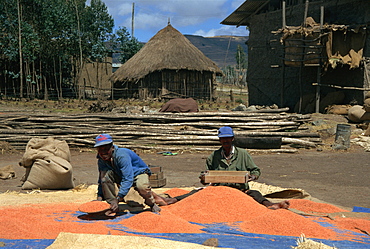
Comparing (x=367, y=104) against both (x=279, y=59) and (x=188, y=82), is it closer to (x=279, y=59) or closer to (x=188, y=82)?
(x=279, y=59)

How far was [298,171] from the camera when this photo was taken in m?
8.40

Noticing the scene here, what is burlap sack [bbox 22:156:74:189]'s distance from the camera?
668 cm

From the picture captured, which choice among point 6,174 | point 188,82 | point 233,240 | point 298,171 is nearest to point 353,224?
point 233,240

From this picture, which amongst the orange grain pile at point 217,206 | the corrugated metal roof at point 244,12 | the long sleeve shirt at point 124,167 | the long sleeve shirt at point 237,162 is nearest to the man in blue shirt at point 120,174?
the long sleeve shirt at point 124,167

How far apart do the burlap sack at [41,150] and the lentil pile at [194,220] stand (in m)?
1.76

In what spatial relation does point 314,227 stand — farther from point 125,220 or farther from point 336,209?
point 125,220

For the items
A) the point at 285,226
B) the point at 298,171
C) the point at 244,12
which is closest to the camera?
the point at 285,226

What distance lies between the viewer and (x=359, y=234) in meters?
3.92

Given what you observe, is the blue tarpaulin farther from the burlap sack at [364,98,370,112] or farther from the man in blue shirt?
the burlap sack at [364,98,370,112]

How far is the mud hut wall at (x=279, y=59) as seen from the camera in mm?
15438

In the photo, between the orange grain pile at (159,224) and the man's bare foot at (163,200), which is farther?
the man's bare foot at (163,200)

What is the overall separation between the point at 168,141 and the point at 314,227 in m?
7.38

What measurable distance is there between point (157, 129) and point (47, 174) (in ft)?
16.4

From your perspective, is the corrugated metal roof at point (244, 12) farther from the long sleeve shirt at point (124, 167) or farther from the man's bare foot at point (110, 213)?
the man's bare foot at point (110, 213)
